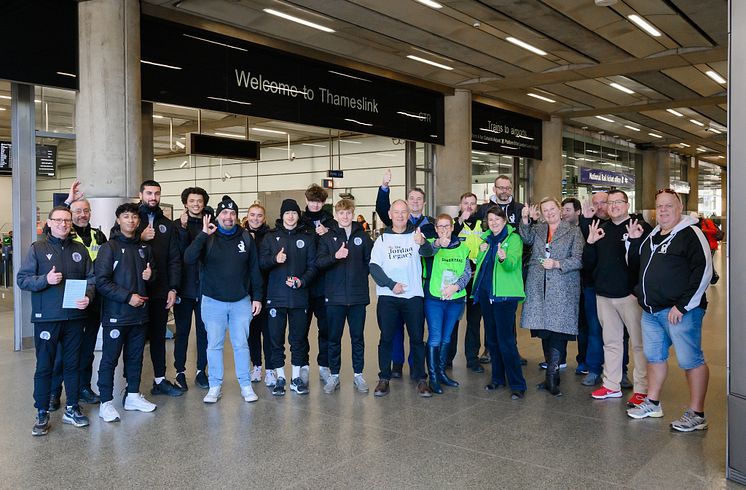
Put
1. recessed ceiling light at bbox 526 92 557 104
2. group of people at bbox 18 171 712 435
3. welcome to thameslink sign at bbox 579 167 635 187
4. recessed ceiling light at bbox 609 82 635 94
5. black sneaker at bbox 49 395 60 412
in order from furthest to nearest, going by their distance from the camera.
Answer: welcome to thameslink sign at bbox 579 167 635 187 → recessed ceiling light at bbox 526 92 557 104 → recessed ceiling light at bbox 609 82 635 94 → black sneaker at bbox 49 395 60 412 → group of people at bbox 18 171 712 435

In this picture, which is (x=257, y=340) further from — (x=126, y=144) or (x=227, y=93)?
(x=227, y=93)

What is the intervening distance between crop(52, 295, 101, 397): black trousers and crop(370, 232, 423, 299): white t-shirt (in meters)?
2.26

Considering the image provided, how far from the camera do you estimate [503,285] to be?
538cm

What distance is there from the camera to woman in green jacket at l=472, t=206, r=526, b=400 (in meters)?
5.38

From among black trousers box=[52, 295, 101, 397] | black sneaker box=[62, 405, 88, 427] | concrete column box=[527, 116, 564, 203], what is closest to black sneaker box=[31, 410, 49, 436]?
black sneaker box=[62, 405, 88, 427]

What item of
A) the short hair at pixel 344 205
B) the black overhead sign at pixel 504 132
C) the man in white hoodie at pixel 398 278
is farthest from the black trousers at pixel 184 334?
the black overhead sign at pixel 504 132

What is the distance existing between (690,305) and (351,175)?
1507cm

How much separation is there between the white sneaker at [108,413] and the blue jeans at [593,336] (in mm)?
4067

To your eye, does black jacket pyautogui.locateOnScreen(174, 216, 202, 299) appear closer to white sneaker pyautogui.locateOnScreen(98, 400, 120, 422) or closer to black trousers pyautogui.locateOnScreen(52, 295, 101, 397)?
black trousers pyautogui.locateOnScreen(52, 295, 101, 397)

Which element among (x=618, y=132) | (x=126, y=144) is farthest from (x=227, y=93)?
(x=618, y=132)

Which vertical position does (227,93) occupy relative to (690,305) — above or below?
above

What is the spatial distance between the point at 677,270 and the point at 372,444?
236 centimetres

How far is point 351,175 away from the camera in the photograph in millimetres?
18844

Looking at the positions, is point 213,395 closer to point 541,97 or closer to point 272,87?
point 272,87
